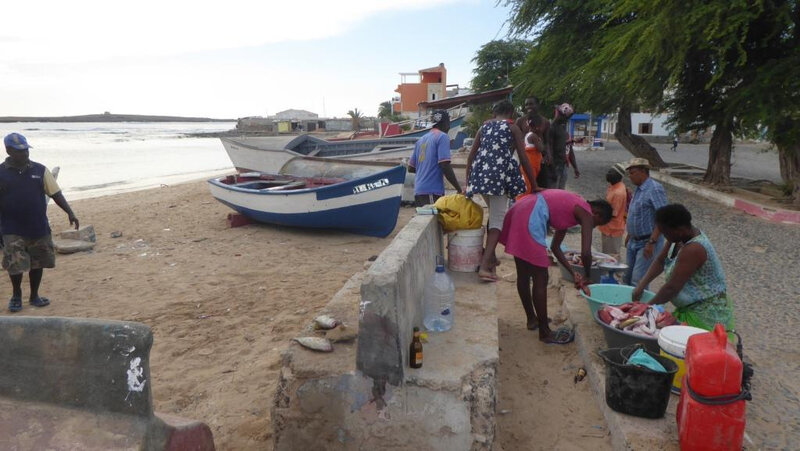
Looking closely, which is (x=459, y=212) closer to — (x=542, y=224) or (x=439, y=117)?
(x=542, y=224)

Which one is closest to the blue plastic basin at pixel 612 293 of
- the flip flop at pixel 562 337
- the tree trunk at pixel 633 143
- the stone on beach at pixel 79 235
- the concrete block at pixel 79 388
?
the flip flop at pixel 562 337

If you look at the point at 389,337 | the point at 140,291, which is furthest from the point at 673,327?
the point at 140,291

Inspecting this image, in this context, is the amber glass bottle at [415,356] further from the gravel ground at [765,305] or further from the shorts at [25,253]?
the shorts at [25,253]

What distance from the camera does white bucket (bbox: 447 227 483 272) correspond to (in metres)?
4.77

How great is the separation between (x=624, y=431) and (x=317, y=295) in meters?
4.17

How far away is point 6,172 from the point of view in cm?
552

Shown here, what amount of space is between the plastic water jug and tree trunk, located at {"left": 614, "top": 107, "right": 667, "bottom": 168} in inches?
640

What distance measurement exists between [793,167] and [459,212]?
916cm

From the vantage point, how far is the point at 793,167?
33.2ft

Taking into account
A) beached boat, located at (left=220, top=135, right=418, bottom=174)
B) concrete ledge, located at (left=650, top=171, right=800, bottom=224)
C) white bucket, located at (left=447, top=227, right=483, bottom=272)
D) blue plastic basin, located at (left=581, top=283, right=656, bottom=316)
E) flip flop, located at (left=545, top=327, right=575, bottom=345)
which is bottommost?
flip flop, located at (left=545, top=327, right=575, bottom=345)

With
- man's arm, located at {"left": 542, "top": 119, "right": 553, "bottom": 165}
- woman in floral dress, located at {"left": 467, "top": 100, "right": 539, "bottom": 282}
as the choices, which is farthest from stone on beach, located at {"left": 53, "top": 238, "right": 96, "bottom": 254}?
man's arm, located at {"left": 542, "top": 119, "right": 553, "bottom": 165}

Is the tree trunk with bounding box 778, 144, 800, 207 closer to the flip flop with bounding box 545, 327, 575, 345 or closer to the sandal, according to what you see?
the flip flop with bounding box 545, 327, 575, 345

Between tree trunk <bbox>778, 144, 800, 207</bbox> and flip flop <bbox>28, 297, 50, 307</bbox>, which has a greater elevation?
tree trunk <bbox>778, 144, 800, 207</bbox>

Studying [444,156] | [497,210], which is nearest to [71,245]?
[444,156]
